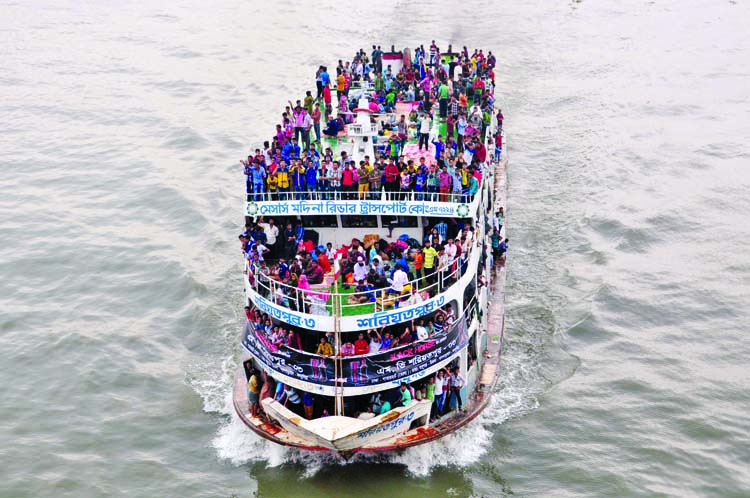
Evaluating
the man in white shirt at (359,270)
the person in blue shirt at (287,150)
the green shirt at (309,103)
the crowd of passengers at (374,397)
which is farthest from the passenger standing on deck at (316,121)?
the crowd of passengers at (374,397)

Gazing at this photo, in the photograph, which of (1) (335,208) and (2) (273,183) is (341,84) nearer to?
(2) (273,183)

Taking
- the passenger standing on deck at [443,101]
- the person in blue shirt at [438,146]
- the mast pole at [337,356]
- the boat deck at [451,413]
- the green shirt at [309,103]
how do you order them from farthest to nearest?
the passenger standing on deck at [443,101] < the green shirt at [309,103] < the person in blue shirt at [438,146] < the boat deck at [451,413] < the mast pole at [337,356]

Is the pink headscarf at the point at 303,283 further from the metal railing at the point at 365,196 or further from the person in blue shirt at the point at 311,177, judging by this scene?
the person in blue shirt at the point at 311,177

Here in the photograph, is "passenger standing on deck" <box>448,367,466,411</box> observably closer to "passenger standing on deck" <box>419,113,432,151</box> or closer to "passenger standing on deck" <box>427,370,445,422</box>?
"passenger standing on deck" <box>427,370,445,422</box>

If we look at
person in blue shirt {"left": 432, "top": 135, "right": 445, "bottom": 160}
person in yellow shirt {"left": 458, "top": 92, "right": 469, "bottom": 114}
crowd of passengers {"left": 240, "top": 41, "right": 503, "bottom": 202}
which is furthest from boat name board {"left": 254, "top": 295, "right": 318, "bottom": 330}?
person in yellow shirt {"left": 458, "top": 92, "right": 469, "bottom": 114}

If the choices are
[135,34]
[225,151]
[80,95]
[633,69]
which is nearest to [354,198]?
[225,151]

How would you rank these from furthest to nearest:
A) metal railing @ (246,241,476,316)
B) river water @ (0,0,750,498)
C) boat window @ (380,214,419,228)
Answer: boat window @ (380,214,419,228), river water @ (0,0,750,498), metal railing @ (246,241,476,316)

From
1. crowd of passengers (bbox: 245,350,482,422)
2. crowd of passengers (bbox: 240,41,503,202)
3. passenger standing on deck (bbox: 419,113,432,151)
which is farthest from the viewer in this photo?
passenger standing on deck (bbox: 419,113,432,151)

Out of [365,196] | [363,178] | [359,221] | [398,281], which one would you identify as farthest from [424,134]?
[398,281]
